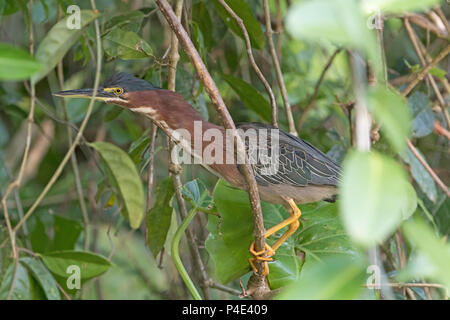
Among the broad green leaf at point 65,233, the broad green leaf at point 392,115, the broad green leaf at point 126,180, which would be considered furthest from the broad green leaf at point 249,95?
the broad green leaf at point 392,115

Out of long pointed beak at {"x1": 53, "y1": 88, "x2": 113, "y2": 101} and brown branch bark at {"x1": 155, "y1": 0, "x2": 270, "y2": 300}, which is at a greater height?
long pointed beak at {"x1": 53, "y1": 88, "x2": 113, "y2": 101}

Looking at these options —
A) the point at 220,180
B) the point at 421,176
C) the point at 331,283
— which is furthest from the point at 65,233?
the point at 331,283

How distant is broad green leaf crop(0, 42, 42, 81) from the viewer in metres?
0.79

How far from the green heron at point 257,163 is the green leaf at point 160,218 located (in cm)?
19

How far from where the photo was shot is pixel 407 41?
3.30 metres

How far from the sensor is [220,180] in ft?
7.27

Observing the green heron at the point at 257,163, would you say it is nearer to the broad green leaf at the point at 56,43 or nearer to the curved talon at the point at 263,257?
the curved talon at the point at 263,257

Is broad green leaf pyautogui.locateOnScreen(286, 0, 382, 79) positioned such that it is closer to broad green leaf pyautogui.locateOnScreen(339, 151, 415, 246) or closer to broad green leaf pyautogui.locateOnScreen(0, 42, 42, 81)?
broad green leaf pyautogui.locateOnScreen(339, 151, 415, 246)

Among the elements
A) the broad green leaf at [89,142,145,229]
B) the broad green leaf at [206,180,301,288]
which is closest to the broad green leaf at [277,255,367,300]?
the broad green leaf at [89,142,145,229]

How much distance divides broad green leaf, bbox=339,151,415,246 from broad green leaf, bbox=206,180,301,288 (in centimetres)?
147

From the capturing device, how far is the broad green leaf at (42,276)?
1.86 meters

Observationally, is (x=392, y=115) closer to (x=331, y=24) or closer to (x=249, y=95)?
(x=331, y=24)

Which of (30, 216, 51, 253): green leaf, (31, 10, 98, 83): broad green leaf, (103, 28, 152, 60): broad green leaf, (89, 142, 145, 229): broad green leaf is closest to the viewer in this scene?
(31, 10, 98, 83): broad green leaf
